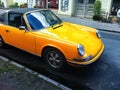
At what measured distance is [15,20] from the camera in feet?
17.2

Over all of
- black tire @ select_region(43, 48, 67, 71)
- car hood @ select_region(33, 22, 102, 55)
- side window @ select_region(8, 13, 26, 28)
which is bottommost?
black tire @ select_region(43, 48, 67, 71)

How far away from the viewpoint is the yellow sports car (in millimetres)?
4016

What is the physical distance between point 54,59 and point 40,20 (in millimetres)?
1276

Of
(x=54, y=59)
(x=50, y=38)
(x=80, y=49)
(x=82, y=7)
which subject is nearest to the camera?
(x=80, y=49)

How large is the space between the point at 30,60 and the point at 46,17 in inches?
55.2

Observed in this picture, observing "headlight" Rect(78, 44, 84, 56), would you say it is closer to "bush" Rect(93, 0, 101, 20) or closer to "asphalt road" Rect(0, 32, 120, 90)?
"asphalt road" Rect(0, 32, 120, 90)

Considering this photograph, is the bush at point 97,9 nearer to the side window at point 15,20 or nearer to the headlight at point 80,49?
the side window at point 15,20

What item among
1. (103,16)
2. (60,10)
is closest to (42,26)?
(103,16)

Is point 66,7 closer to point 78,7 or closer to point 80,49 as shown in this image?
point 78,7

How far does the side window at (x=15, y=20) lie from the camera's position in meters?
5.00

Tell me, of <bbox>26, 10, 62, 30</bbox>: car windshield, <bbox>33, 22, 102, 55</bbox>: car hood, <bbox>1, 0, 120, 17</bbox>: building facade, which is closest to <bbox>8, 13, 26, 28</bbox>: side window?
<bbox>26, 10, 62, 30</bbox>: car windshield

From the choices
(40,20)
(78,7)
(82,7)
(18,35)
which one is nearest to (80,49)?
(40,20)

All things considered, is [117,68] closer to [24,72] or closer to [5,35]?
[24,72]

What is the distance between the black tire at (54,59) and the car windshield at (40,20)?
2.57 feet
